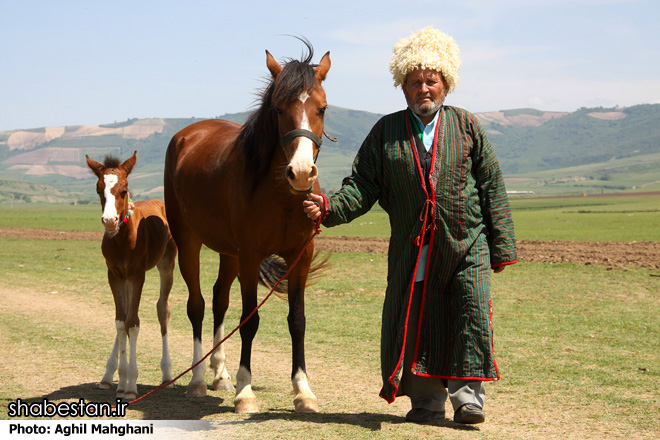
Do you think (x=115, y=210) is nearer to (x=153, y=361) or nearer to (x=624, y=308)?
(x=153, y=361)

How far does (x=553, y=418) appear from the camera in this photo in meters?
5.12

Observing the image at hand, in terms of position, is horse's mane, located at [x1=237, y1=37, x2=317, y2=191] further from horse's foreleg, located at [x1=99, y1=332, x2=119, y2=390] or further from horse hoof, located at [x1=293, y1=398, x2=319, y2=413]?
horse's foreleg, located at [x1=99, y1=332, x2=119, y2=390]

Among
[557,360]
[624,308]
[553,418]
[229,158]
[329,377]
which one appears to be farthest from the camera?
[624,308]

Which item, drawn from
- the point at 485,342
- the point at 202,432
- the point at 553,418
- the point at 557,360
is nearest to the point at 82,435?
the point at 202,432

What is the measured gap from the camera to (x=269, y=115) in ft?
17.8

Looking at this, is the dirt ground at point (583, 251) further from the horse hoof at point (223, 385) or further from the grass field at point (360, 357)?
the horse hoof at point (223, 385)

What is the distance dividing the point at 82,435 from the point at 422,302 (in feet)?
8.09

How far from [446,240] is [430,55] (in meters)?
1.27

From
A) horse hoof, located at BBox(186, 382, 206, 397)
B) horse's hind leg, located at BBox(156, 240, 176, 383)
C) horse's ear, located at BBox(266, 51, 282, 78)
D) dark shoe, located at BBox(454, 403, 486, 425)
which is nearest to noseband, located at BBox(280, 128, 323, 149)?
horse's ear, located at BBox(266, 51, 282, 78)

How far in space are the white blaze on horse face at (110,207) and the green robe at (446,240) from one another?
91.3 inches

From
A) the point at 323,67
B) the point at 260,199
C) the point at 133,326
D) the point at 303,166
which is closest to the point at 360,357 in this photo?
the point at 133,326

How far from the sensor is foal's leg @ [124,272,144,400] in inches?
243

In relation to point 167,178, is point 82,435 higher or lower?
Result: lower

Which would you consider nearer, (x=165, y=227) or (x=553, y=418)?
(x=553, y=418)
